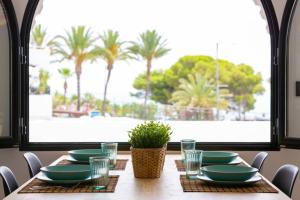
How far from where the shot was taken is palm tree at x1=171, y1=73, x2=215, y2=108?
20547mm

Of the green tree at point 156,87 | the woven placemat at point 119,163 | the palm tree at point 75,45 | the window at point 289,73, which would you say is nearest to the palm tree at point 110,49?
the palm tree at point 75,45

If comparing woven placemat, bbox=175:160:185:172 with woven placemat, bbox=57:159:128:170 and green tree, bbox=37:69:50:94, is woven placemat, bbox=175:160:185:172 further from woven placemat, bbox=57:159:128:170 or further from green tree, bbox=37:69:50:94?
green tree, bbox=37:69:50:94

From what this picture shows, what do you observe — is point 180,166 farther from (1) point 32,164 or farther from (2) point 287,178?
(1) point 32,164

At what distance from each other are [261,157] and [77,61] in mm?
15721

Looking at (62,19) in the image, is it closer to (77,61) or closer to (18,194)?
(77,61)

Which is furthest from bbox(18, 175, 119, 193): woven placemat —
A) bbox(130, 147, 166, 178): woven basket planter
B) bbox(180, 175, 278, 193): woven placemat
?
bbox(180, 175, 278, 193): woven placemat

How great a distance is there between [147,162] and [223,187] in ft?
1.40

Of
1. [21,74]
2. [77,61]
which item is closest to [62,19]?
[77,61]

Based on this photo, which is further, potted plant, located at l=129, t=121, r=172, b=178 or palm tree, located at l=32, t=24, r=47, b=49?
palm tree, located at l=32, t=24, r=47, b=49

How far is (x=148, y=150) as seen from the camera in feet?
8.46

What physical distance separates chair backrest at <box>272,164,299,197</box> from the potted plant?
65 cm

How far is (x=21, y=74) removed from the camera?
3.98 m

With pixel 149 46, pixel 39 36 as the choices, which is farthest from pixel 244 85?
pixel 39 36

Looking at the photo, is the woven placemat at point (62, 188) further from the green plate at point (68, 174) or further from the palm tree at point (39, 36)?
the palm tree at point (39, 36)
